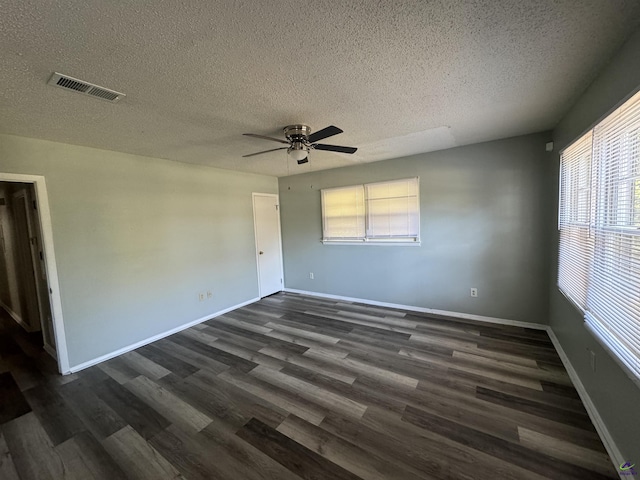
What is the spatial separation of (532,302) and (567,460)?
220 cm

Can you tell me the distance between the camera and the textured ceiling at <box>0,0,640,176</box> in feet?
3.93

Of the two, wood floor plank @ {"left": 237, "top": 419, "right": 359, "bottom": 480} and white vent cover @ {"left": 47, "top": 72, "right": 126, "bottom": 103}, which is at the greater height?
white vent cover @ {"left": 47, "top": 72, "right": 126, "bottom": 103}

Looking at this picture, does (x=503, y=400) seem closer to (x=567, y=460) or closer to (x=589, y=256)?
(x=567, y=460)

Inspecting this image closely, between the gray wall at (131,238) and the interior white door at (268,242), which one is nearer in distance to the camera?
the gray wall at (131,238)

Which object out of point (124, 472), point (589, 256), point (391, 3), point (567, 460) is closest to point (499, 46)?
point (391, 3)

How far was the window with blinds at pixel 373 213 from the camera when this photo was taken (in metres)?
4.02

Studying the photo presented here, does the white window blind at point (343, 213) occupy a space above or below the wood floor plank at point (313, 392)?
above

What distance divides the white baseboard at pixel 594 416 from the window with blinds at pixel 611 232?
0.59 m

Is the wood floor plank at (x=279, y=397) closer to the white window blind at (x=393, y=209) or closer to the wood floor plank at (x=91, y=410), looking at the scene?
the wood floor plank at (x=91, y=410)

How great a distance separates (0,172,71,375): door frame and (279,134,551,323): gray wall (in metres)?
3.83

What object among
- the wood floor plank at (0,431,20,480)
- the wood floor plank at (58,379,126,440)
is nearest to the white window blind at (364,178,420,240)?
the wood floor plank at (58,379,126,440)

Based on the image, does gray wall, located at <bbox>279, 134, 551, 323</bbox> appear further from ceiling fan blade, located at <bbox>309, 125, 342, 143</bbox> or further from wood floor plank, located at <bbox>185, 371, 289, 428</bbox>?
wood floor plank, located at <bbox>185, 371, 289, 428</bbox>

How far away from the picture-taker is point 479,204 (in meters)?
3.50

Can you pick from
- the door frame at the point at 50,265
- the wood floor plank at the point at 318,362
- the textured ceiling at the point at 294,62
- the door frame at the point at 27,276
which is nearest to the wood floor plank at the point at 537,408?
the wood floor plank at the point at 318,362
